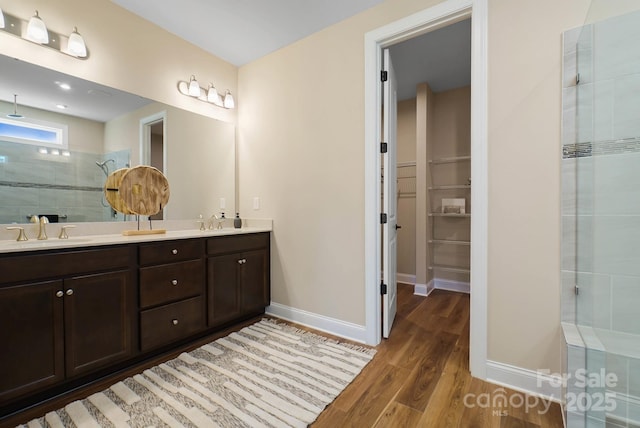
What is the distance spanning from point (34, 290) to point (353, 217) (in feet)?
6.53

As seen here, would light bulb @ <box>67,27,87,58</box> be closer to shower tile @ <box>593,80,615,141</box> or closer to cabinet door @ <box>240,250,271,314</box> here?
cabinet door @ <box>240,250,271,314</box>

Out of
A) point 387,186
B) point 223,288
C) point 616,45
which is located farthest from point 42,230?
point 616,45

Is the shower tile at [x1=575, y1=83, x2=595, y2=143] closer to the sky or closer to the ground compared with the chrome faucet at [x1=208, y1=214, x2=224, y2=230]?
closer to the sky

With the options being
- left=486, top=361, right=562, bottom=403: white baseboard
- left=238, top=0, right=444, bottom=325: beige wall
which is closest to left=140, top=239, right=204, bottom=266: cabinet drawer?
left=238, top=0, right=444, bottom=325: beige wall

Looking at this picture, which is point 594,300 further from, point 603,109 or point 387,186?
point 387,186

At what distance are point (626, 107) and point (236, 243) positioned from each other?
8.49 feet

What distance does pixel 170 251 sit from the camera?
→ 1.99 m

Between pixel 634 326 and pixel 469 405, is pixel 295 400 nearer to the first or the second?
pixel 469 405

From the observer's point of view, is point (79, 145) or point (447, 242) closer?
point (79, 145)

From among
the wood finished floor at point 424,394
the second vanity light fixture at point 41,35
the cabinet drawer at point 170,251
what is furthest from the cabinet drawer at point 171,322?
the second vanity light fixture at point 41,35

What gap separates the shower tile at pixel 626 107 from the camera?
124cm

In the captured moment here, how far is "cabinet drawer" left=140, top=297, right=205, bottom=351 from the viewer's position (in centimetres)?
186

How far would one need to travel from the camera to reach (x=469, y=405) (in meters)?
1.49

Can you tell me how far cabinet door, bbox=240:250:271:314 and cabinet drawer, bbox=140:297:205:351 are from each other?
42 cm
